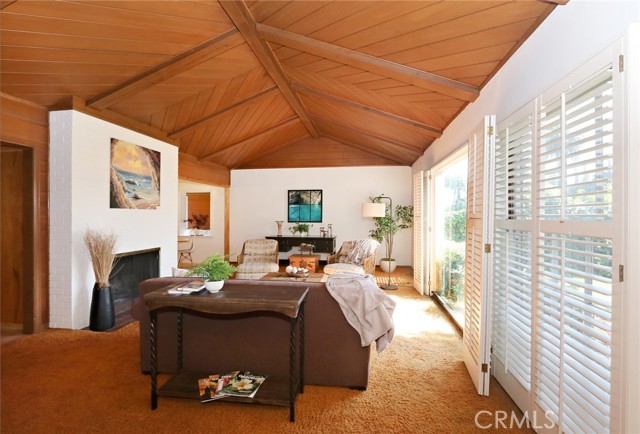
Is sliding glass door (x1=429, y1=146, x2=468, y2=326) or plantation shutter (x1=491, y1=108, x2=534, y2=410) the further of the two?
sliding glass door (x1=429, y1=146, x2=468, y2=326)

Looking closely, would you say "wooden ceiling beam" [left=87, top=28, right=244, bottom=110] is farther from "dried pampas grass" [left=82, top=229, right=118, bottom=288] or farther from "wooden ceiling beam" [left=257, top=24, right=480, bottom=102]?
"dried pampas grass" [left=82, top=229, right=118, bottom=288]

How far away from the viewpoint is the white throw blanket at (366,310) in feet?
7.45

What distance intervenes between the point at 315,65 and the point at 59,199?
3327 millimetres

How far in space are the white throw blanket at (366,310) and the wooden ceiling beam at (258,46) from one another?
246 centimetres

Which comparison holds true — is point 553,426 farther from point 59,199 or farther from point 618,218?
point 59,199

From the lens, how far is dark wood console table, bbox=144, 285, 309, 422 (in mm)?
1972

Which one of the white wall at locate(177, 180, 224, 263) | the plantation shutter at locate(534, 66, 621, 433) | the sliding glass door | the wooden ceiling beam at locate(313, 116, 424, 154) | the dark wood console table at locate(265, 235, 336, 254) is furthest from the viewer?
the white wall at locate(177, 180, 224, 263)

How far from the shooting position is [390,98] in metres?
3.79

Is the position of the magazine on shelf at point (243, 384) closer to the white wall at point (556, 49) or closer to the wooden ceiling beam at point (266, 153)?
the white wall at point (556, 49)

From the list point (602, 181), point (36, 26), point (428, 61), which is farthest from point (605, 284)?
point (36, 26)

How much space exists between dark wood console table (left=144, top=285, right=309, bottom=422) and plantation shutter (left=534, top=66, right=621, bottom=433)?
147cm

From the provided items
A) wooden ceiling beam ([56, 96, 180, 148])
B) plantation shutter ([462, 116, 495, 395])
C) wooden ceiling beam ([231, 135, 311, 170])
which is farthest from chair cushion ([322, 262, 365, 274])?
wooden ceiling beam ([231, 135, 311, 170])

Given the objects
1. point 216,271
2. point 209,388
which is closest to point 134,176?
point 216,271

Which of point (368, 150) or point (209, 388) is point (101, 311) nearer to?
point (209, 388)
